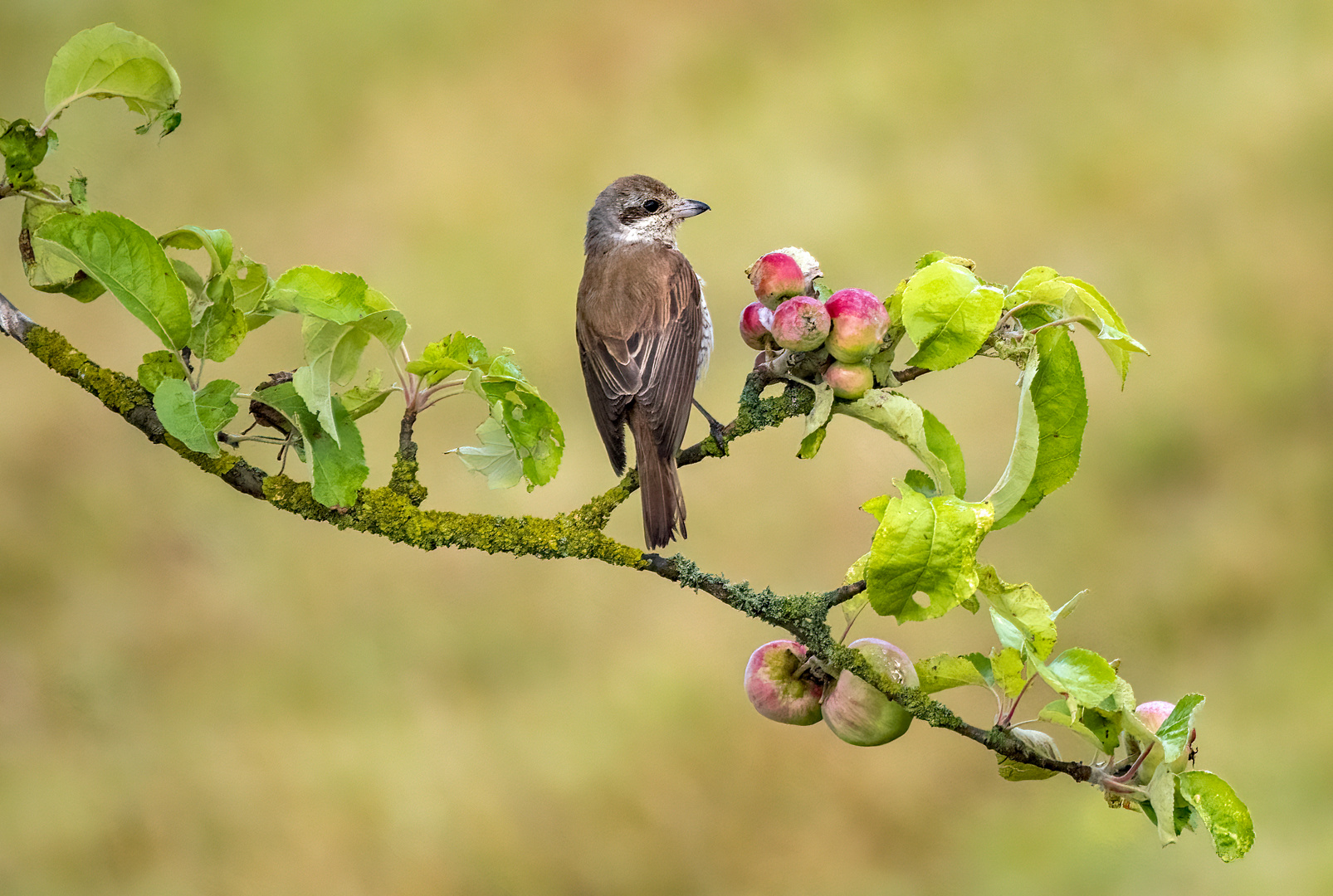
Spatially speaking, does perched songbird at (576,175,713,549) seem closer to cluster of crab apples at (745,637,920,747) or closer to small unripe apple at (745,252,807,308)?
cluster of crab apples at (745,637,920,747)

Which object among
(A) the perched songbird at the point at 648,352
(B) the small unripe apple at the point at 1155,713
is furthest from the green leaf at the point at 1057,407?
(A) the perched songbird at the point at 648,352

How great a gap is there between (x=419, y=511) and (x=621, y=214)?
80.2 inches

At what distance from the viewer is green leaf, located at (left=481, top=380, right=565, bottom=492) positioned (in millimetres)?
1513

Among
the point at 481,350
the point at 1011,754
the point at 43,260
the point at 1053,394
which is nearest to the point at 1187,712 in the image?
the point at 1011,754

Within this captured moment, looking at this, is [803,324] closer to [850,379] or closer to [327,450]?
[850,379]

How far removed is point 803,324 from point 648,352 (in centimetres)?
120

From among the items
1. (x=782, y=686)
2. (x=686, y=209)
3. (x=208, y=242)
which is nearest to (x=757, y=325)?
(x=782, y=686)

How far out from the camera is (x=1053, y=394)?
153 centimetres

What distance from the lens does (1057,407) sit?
152 cm

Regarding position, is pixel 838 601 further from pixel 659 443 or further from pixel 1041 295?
pixel 659 443

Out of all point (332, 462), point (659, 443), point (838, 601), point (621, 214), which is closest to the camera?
point (332, 462)

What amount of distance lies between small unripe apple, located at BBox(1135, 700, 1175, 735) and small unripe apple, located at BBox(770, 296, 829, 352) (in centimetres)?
74

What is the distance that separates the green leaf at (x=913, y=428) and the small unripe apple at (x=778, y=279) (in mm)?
218

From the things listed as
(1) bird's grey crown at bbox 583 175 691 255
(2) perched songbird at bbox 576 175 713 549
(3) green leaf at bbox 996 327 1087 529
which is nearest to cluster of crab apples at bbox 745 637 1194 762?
(3) green leaf at bbox 996 327 1087 529
